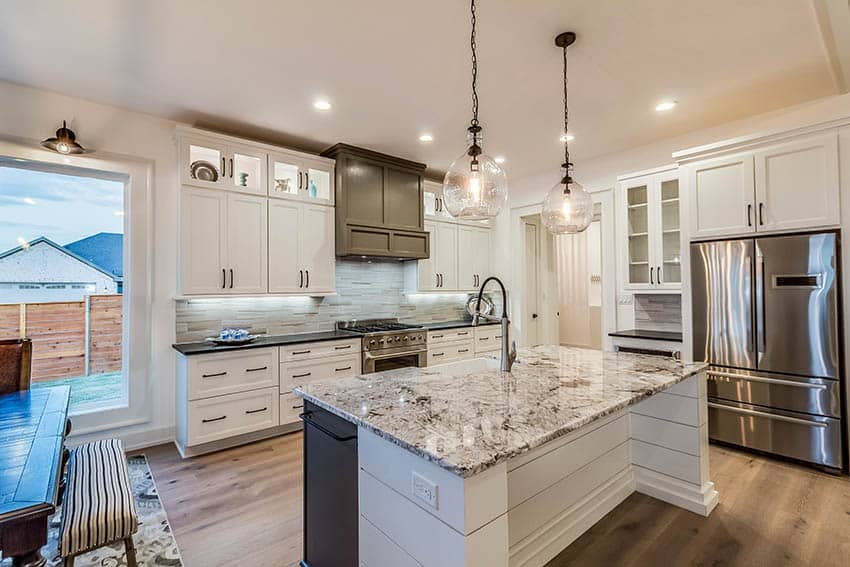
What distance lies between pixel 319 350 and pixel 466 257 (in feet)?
8.55

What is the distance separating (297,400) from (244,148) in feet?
7.89

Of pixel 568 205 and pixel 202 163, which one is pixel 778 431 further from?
pixel 202 163

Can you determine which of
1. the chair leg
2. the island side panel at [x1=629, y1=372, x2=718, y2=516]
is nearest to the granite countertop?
the island side panel at [x1=629, y1=372, x2=718, y2=516]

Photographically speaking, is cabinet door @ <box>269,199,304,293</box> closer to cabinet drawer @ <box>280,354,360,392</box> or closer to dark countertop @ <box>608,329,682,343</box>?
cabinet drawer @ <box>280,354,360,392</box>

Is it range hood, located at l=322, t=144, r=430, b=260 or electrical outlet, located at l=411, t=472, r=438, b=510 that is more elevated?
range hood, located at l=322, t=144, r=430, b=260

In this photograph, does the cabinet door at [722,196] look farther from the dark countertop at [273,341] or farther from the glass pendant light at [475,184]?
the dark countertop at [273,341]

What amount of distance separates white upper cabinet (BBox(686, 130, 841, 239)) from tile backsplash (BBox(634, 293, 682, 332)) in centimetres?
103

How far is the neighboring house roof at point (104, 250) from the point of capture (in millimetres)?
3328

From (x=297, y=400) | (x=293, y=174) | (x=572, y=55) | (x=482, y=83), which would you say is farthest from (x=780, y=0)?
(x=297, y=400)

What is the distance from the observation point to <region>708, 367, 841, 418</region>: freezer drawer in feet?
9.15

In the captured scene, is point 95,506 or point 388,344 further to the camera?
point 388,344

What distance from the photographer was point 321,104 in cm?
324

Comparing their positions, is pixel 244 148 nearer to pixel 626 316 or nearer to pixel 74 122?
pixel 74 122

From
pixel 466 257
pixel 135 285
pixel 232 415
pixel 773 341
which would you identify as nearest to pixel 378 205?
pixel 466 257
